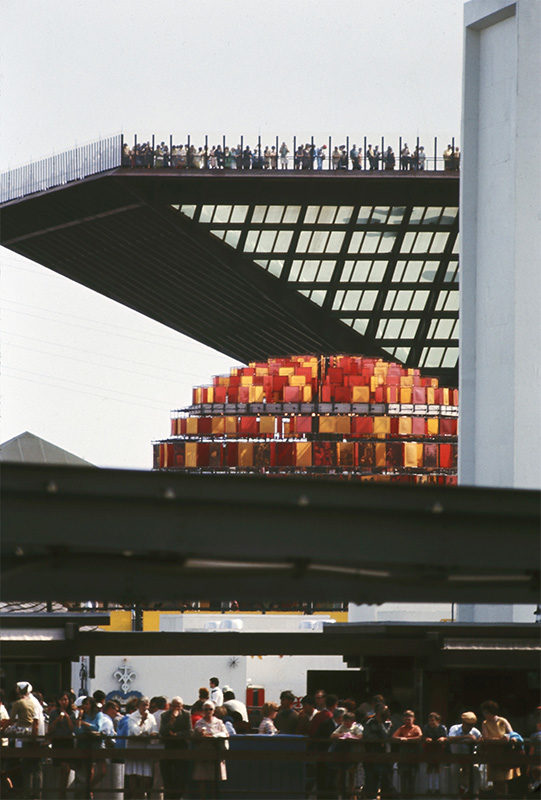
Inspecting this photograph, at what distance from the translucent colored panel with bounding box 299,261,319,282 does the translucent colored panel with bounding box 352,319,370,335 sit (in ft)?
21.2

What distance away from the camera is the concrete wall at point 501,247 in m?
39.6

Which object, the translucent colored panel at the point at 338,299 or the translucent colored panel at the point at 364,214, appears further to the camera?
the translucent colored panel at the point at 338,299

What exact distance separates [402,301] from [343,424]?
20242 mm

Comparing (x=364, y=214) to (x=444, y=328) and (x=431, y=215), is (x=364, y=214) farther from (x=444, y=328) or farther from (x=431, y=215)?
(x=444, y=328)

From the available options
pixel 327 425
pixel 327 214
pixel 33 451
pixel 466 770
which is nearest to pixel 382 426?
pixel 327 425

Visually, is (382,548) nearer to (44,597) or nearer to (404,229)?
(44,597)

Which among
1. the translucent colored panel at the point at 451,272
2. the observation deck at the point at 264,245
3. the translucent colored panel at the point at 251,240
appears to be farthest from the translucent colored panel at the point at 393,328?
the translucent colored panel at the point at 251,240

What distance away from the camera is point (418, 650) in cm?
3020

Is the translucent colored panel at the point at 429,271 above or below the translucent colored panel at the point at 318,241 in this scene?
below

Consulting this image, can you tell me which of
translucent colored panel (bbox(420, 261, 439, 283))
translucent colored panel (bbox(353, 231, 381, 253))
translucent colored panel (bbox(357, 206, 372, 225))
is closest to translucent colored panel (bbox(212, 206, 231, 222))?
translucent colored panel (bbox(357, 206, 372, 225))

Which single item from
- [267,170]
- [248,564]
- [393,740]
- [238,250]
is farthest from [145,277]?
[248,564]

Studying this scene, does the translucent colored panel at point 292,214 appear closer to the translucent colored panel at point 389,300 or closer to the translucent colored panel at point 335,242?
the translucent colored panel at point 335,242

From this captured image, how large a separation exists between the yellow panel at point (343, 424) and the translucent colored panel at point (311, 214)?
14063 mm

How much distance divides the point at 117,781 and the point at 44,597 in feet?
14.9
